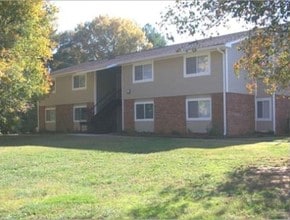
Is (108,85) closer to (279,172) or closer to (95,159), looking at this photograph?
(95,159)

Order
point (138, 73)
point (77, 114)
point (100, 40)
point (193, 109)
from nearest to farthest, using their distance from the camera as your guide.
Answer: point (193, 109) → point (138, 73) → point (77, 114) → point (100, 40)

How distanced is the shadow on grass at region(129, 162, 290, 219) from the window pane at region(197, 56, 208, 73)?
698 inches

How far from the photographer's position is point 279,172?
12.7 metres

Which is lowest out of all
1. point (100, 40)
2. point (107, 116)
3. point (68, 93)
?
point (107, 116)

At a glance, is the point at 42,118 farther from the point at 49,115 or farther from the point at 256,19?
the point at 256,19

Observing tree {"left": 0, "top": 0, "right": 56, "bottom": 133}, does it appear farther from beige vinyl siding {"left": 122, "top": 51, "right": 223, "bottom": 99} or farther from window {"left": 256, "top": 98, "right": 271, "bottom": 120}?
window {"left": 256, "top": 98, "right": 271, "bottom": 120}

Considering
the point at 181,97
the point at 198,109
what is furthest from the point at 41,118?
the point at 198,109

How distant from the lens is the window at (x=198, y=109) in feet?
97.1

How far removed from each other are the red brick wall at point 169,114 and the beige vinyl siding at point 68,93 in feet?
24.7

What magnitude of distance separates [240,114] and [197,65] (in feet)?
11.8

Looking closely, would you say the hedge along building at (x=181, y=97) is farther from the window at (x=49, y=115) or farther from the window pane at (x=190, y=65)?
the window at (x=49, y=115)

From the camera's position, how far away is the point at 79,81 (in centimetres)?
3972

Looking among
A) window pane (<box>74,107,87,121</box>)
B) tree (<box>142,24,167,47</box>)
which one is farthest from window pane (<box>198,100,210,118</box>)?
tree (<box>142,24,167,47</box>)

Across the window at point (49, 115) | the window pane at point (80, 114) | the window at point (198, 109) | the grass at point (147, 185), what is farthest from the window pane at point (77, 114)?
the grass at point (147, 185)
